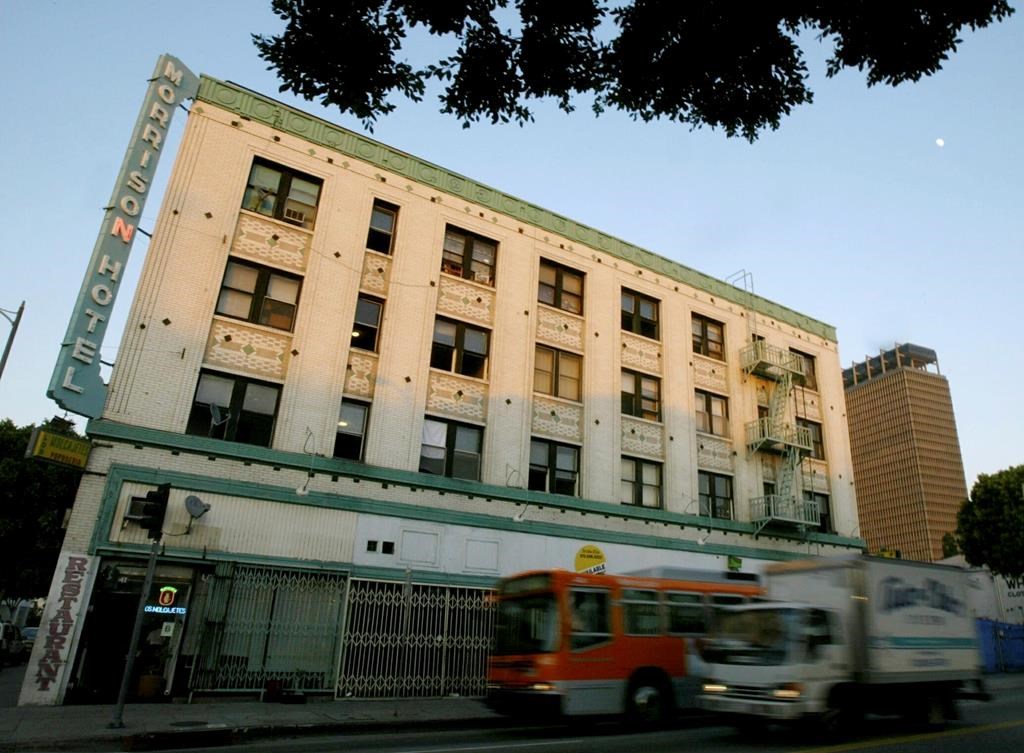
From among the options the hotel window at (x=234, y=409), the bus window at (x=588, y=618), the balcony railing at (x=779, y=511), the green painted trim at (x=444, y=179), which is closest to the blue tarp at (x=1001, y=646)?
the balcony railing at (x=779, y=511)

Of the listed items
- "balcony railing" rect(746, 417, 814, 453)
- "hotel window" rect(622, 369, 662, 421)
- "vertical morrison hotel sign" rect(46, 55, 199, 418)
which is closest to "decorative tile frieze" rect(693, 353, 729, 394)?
"balcony railing" rect(746, 417, 814, 453)

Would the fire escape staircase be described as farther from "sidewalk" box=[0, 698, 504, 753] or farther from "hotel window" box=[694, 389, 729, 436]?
"sidewalk" box=[0, 698, 504, 753]

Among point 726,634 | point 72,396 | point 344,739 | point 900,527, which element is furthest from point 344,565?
point 900,527

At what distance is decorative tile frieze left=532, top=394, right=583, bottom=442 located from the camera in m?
21.1

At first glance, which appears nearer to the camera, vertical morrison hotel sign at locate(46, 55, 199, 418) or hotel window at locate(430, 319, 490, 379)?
vertical morrison hotel sign at locate(46, 55, 199, 418)

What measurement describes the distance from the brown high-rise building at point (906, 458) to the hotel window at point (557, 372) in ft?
475

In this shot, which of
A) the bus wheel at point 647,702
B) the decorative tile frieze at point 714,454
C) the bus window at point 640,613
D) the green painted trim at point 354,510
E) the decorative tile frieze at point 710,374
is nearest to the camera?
the bus wheel at point 647,702

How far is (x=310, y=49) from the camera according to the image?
22.1 ft

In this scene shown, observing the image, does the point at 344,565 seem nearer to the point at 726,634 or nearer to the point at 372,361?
the point at 372,361

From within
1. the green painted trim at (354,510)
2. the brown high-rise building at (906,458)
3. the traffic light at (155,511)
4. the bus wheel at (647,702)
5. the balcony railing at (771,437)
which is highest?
the brown high-rise building at (906,458)

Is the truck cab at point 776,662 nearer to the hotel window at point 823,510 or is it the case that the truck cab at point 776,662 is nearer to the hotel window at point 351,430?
the hotel window at point 351,430

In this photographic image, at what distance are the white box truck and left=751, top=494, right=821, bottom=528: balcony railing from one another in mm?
11174

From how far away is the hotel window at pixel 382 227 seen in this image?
20.2 meters

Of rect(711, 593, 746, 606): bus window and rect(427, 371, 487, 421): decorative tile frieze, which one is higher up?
rect(427, 371, 487, 421): decorative tile frieze
